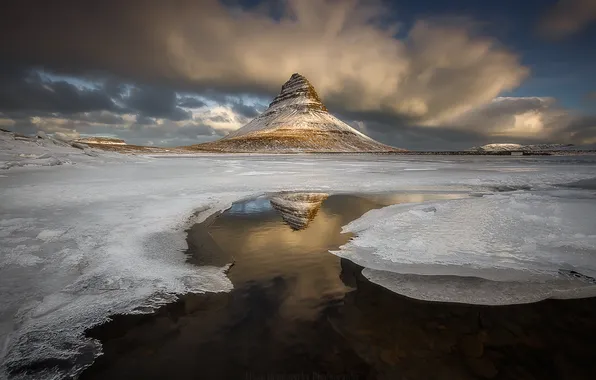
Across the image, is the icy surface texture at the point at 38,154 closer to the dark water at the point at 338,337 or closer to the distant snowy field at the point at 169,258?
the distant snowy field at the point at 169,258

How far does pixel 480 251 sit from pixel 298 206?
653cm

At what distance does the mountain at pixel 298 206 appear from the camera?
9.14 m

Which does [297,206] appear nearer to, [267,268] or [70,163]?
[267,268]

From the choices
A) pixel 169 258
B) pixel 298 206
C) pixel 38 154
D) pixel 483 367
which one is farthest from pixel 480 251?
pixel 38 154

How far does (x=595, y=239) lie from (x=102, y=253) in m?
9.58

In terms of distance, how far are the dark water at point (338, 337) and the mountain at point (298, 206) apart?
3992 mm

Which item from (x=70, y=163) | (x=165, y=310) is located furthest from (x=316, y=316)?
(x=70, y=163)

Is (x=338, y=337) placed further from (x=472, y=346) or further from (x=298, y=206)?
(x=298, y=206)

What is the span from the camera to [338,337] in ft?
11.6

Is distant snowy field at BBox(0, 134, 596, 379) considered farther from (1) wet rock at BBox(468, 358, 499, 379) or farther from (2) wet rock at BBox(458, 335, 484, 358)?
(1) wet rock at BBox(468, 358, 499, 379)

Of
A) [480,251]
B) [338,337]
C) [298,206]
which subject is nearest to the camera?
[338,337]

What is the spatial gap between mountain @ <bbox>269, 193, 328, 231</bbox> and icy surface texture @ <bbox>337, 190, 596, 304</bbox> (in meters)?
1.56

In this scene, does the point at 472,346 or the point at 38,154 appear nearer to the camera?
the point at 472,346

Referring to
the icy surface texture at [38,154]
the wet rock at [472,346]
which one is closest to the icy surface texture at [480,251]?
Answer: the wet rock at [472,346]
